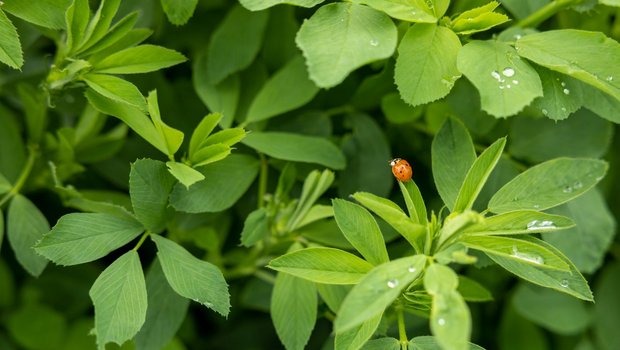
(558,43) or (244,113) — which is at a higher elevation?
(558,43)

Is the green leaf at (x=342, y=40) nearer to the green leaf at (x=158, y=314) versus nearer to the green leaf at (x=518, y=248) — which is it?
the green leaf at (x=518, y=248)

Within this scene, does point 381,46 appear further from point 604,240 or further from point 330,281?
Result: point 604,240

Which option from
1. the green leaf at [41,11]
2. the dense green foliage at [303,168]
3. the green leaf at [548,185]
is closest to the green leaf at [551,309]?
the dense green foliage at [303,168]

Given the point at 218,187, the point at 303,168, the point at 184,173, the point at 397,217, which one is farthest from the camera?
the point at 303,168

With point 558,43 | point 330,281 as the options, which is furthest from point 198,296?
point 558,43

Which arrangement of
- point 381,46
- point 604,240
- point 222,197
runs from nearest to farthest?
point 381,46 → point 222,197 → point 604,240

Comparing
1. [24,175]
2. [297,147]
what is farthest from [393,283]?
[24,175]

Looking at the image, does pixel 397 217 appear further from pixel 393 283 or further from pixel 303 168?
pixel 303 168
